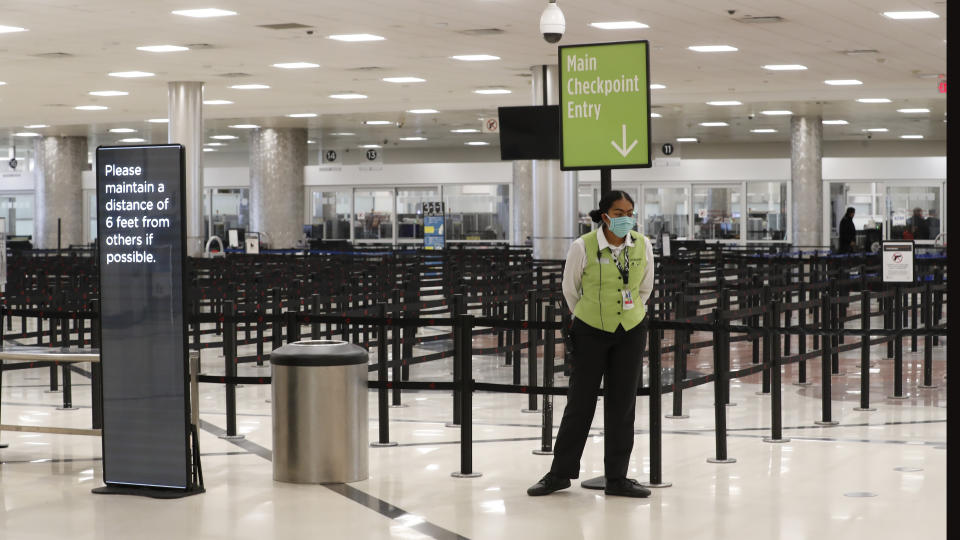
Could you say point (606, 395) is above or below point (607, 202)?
below

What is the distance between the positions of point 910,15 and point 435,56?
815 cm

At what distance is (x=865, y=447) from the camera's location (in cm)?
819

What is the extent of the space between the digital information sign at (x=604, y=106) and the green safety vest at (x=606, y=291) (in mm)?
641

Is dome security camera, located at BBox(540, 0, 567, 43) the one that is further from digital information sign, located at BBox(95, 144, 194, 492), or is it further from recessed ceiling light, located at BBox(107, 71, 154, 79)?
recessed ceiling light, located at BBox(107, 71, 154, 79)

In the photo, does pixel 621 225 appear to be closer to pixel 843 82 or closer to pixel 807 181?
pixel 843 82

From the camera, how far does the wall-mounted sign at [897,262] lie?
13.2 metres

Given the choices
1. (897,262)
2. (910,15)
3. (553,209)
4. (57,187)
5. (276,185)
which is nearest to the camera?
(897,262)

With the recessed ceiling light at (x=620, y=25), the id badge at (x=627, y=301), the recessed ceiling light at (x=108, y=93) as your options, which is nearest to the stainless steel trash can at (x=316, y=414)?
the id badge at (x=627, y=301)

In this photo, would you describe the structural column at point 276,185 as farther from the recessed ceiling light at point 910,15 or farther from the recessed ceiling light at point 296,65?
the recessed ceiling light at point 910,15

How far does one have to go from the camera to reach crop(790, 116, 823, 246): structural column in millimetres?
33531

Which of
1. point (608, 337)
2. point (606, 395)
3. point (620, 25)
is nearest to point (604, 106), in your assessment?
point (608, 337)

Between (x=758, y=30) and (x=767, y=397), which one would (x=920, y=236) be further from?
(x=767, y=397)

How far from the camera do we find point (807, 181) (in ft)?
110

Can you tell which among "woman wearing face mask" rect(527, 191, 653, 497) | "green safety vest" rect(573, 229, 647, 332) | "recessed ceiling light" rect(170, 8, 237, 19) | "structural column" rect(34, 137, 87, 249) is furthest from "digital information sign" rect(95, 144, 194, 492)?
"structural column" rect(34, 137, 87, 249)
